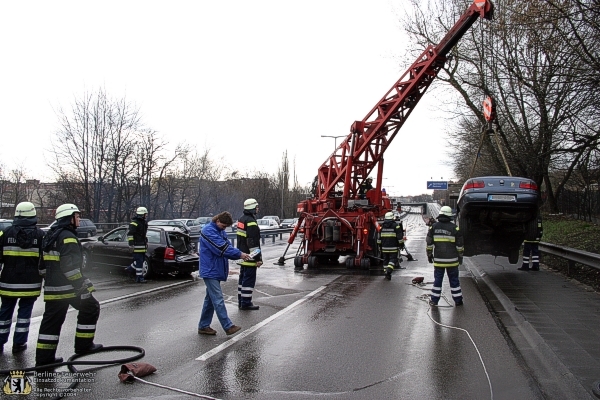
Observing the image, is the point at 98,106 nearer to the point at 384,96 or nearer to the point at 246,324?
the point at 384,96

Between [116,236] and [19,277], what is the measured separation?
783 cm

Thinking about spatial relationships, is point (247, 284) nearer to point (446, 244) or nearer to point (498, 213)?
point (446, 244)

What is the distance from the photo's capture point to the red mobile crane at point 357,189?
47.0ft

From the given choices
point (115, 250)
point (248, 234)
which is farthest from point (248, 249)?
point (115, 250)

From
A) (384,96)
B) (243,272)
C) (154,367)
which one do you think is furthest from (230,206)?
(154,367)

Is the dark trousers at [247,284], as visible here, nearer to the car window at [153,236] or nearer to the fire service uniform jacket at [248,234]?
the fire service uniform jacket at [248,234]

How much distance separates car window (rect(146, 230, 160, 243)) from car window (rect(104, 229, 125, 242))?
922 millimetres

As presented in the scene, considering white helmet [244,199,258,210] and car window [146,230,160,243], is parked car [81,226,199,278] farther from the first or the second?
white helmet [244,199,258,210]

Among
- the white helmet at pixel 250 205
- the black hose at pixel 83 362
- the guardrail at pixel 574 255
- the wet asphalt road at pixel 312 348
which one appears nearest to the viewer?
the wet asphalt road at pixel 312 348

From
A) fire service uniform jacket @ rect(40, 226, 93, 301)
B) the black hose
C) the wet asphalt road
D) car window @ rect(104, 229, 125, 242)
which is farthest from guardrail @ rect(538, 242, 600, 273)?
car window @ rect(104, 229, 125, 242)

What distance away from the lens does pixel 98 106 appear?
3447 centimetres

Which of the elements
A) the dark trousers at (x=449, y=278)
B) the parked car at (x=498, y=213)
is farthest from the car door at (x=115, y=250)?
the parked car at (x=498, y=213)

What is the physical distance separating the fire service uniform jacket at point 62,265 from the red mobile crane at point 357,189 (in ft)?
31.0

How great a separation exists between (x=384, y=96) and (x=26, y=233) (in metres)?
11.6
